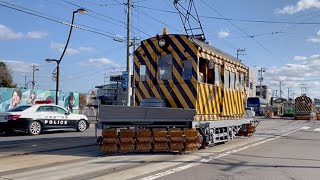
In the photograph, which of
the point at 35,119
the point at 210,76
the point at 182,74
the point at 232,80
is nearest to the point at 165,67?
the point at 182,74

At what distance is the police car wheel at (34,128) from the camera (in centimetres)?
1872

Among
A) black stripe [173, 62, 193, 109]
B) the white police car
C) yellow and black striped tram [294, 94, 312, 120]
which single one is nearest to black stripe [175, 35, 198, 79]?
black stripe [173, 62, 193, 109]

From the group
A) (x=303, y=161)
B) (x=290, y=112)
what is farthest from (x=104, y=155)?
(x=290, y=112)

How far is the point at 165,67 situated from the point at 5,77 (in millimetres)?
63586

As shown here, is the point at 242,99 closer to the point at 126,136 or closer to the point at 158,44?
the point at 158,44

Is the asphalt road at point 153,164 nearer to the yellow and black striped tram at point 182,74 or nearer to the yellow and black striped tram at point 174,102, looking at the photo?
the yellow and black striped tram at point 174,102

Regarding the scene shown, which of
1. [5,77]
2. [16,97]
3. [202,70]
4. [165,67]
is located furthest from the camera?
[5,77]

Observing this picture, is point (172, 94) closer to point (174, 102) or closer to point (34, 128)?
point (174, 102)

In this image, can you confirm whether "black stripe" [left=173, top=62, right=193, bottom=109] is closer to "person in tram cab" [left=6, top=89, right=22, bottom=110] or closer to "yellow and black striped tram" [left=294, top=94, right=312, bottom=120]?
"person in tram cab" [left=6, top=89, right=22, bottom=110]

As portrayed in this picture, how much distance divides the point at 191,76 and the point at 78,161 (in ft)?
15.9

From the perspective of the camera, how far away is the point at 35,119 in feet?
62.3

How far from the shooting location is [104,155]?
37.1 ft

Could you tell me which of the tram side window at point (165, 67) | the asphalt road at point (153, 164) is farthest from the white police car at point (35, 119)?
the tram side window at point (165, 67)

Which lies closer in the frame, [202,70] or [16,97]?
[202,70]
